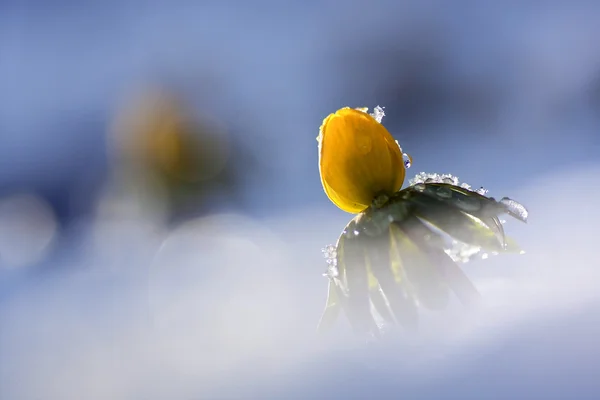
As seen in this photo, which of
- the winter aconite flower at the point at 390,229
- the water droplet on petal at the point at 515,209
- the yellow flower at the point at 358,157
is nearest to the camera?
the winter aconite flower at the point at 390,229

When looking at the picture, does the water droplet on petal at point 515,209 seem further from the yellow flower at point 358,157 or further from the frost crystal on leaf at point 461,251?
the yellow flower at point 358,157

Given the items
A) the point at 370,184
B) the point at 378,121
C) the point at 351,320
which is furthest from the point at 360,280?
the point at 378,121

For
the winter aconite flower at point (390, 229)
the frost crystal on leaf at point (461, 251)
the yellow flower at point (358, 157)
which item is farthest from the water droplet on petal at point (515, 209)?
the yellow flower at point (358, 157)

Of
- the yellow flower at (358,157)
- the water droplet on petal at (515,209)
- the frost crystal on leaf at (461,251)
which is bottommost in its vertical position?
the frost crystal on leaf at (461,251)

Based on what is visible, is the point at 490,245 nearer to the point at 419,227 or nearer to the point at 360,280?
the point at 419,227

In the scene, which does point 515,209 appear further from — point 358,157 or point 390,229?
point 358,157
